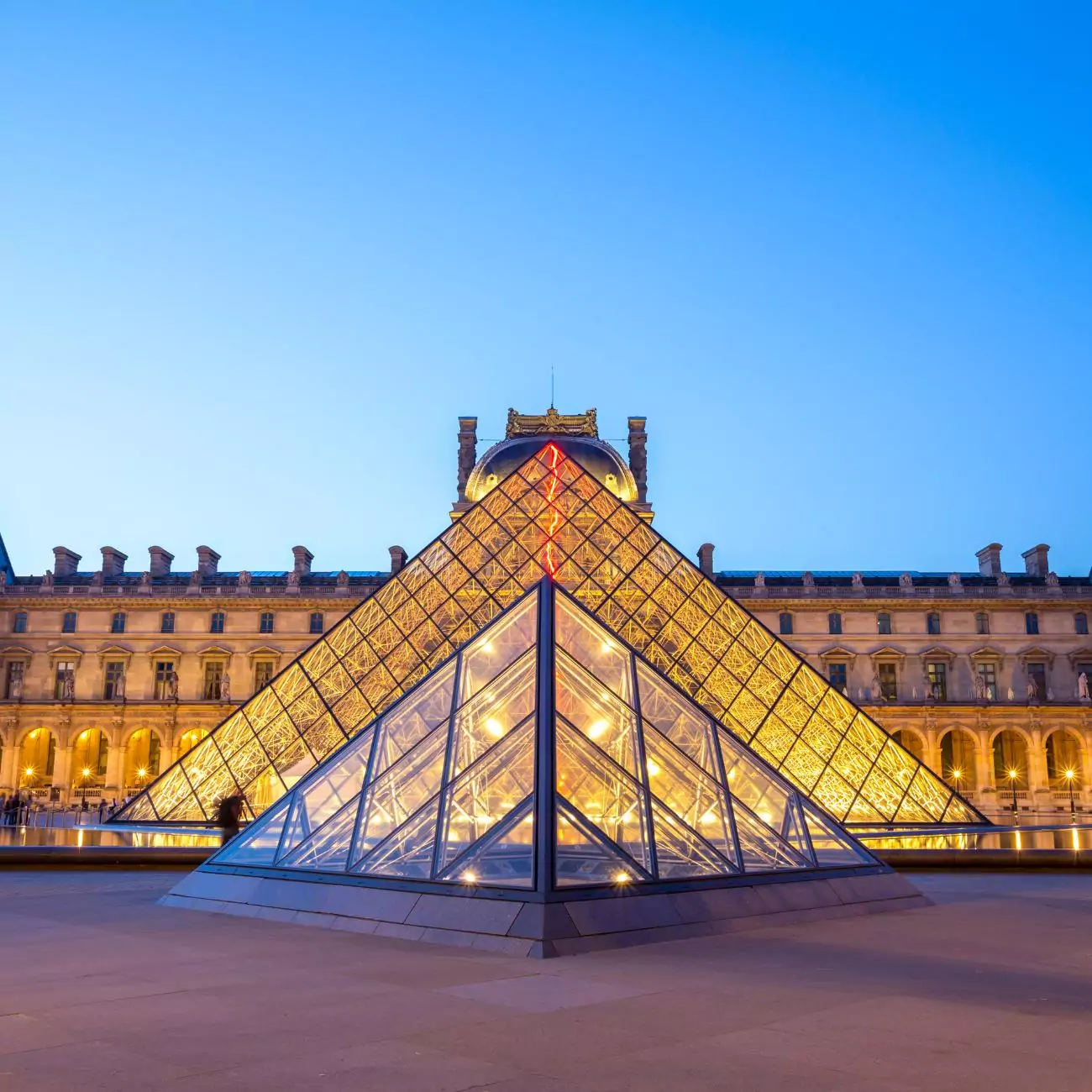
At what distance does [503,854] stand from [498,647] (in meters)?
2.89

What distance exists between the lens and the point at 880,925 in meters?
7.91

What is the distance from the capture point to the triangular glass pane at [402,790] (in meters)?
8.36

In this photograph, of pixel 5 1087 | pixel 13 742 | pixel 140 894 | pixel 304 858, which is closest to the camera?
pixel 5 1087

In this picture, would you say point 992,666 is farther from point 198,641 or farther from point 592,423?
point 198,641

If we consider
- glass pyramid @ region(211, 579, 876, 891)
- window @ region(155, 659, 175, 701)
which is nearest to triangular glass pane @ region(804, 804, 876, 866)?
glass pyramid @ region(211, 579, 876, 891)

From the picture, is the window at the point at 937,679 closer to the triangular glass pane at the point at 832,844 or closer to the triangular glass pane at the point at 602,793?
the triangular glass pane at the point at 832,844

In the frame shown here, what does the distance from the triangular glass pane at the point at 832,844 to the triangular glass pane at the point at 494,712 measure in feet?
9.37

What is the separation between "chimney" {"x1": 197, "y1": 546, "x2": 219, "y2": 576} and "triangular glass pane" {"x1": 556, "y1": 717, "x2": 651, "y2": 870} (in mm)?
45878

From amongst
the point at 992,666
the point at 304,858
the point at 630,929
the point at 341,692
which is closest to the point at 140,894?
the point at 304,858

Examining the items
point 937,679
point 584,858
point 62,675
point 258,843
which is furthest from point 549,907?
point 62,675

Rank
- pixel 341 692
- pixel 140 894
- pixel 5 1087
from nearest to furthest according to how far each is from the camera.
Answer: pixel 5 1087 < pixel 140 894 < pixel 341 692

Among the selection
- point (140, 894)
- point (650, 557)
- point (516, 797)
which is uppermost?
point (650, 557)

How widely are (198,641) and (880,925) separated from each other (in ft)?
151

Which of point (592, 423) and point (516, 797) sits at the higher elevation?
point (592, 423)
